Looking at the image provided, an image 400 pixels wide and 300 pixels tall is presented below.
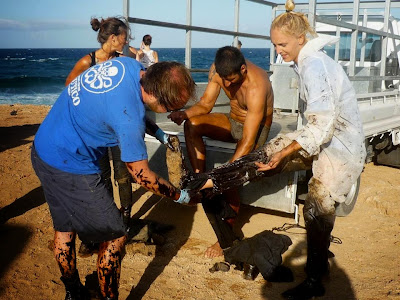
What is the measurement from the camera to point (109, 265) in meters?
2.83

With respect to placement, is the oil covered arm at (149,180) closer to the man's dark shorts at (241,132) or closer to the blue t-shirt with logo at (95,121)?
the blue t-shirt with logo at (95,121)

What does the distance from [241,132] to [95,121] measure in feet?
6.50

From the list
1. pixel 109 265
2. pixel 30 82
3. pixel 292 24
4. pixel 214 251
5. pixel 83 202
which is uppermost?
pixel 292 24

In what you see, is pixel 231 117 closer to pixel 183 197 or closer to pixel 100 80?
pixel 183 197

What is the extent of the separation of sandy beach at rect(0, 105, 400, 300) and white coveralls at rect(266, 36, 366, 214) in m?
0.86

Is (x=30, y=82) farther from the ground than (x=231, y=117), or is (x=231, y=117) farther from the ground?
(x=231, y=117)

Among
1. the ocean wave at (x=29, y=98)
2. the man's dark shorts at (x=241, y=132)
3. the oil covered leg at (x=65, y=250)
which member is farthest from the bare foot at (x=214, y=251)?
the ocean wave at (x=29, y=98)

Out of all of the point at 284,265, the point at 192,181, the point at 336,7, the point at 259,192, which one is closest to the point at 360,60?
the point at 336,7

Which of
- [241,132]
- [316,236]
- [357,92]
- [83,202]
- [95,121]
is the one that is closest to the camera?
[95,121]

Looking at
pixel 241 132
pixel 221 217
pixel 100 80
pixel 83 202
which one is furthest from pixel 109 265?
pixel 241 132

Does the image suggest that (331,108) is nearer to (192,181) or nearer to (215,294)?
(192,181)

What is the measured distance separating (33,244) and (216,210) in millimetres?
1777

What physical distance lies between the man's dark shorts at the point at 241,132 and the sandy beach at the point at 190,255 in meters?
1.01

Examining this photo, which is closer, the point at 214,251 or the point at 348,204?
the point at 214,251
